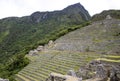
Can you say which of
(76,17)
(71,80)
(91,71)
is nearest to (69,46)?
(91,71)

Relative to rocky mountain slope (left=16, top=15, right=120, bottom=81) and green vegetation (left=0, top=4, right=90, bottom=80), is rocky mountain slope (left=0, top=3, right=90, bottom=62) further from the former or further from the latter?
rocky mountain slope (left=16, top=15, right=120, bottom=81)

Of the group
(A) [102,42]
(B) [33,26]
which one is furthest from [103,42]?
(B) [33,26]

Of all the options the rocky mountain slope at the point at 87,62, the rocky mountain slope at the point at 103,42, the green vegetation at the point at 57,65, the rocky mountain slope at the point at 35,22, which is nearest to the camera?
the rocky mountain slope at the point at 87,62

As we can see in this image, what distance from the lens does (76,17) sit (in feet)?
381

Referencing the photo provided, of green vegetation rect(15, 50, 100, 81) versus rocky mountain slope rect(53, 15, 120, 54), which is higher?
rocky mountain slope rect(53, 15, 120, 54)

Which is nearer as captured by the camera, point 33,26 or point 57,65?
point 57,65

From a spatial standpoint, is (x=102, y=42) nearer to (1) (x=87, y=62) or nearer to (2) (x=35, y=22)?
(1) (x=87, y=62)

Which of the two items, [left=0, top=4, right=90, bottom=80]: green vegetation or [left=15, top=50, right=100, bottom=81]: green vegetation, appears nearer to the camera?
[left=15, top=50, right=100, bottom=81]: green vegetation

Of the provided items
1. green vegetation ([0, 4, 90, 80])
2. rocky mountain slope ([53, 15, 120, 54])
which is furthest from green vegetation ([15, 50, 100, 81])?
green vegetation ([0, 4, 90, 80])

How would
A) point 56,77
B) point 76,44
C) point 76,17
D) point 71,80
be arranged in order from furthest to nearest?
1. point 76,17
2. point 76,44
3. point 56,77
4. point 71,80

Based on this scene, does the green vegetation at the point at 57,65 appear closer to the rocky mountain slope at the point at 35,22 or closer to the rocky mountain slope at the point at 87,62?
the rocky mountain slope at the point at 87,62

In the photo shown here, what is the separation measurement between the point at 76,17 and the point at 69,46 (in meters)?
86.2

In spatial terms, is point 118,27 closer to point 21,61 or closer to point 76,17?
point 21,61

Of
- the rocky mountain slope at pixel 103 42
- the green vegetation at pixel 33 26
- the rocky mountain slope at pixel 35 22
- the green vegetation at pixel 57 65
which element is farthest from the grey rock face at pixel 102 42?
the rocky mountain slope at pixel 35 22
